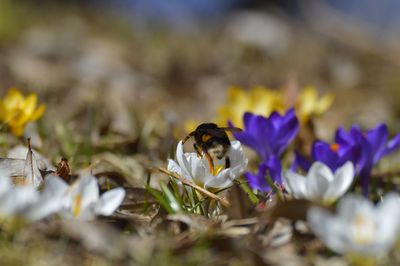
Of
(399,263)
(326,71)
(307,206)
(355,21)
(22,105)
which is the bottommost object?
(399,263)

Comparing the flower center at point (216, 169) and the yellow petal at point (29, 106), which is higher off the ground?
the yellow petal at point (29, 106)

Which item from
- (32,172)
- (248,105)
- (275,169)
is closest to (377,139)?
(275,169)

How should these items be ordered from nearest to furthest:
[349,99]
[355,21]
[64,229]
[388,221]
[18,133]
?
[388,221], [64,229], [18,133], [349,99], [355,21]

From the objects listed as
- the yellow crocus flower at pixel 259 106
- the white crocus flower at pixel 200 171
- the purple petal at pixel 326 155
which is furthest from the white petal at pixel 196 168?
the yellow crocus flower at pixel 259 106

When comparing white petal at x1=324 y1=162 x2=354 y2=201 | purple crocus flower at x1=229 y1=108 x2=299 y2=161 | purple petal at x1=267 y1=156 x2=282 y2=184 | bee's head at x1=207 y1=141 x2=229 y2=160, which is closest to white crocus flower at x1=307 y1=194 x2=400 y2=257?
white petal at x1=324 y1=162 x2=354 y2=201

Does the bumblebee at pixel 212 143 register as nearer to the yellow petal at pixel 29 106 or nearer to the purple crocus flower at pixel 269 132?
the purple crocus flower at pixel 269 132

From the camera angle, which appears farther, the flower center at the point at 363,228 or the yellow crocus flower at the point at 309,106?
the yellow crocus flower at the point at 309,106

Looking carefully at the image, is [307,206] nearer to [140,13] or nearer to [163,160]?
[163,160]

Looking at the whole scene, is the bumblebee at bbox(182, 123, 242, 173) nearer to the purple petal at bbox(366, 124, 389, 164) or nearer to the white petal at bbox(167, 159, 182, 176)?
the white petal at bbox(167, 159, 182, 176)

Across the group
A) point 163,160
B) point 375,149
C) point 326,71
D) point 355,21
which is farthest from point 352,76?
point 375,149
